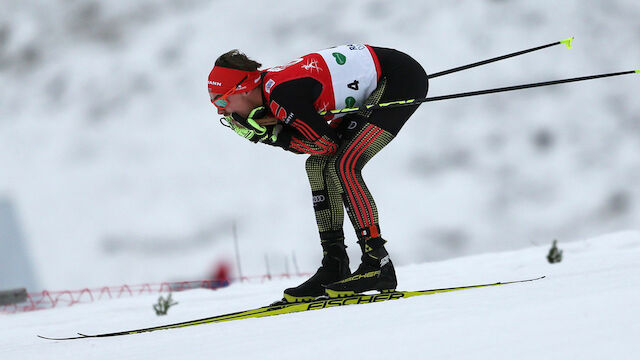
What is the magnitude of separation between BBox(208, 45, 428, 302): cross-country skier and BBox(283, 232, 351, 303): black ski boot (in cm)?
1

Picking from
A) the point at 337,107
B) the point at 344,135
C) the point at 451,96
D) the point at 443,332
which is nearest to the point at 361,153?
the point at 344,135

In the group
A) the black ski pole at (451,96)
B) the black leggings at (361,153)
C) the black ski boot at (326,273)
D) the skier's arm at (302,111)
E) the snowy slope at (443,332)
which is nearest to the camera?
the snowy slope at (443,332)

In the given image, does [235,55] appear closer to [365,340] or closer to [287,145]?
[287,145]

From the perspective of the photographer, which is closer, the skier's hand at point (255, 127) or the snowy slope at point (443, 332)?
the snowy slope at point (443, 332)

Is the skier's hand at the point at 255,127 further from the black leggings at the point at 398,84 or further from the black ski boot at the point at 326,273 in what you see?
the black ski boot at the point at 326,273

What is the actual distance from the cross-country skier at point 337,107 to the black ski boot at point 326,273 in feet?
0.04

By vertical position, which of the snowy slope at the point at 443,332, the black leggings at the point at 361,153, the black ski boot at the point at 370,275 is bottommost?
the snowy slope at the point at 443,332

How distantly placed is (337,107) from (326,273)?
3.28 feet

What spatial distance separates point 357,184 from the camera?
3.03 metres

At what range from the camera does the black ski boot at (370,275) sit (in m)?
2.98

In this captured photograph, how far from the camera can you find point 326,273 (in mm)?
3336

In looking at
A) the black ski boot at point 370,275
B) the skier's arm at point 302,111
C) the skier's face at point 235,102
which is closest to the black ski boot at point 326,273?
the black ski boot at point 370,275

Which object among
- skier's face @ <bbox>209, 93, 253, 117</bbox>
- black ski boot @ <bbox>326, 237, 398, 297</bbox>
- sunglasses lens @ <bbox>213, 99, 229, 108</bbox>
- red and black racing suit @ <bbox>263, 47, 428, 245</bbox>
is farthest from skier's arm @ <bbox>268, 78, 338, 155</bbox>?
black ski boot @ <bbox>326, 237, 398, 297</bbox>

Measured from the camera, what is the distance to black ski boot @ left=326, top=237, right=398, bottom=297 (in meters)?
2.98
